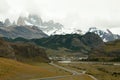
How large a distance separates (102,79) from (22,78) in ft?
180

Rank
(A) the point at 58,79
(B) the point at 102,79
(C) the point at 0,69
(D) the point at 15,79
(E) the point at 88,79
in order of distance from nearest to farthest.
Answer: (D) the point at 15,79 → (A) the point at 58,79 → (C) the point at 0,69 → (E) the point at 88,79 → (B) the point at 102,79

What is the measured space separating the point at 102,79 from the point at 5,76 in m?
61.1

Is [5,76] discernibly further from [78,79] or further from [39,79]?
[78,79]

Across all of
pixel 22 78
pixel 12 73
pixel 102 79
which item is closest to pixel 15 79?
pixel 22 78

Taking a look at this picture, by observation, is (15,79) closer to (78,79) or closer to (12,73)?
(12,73)

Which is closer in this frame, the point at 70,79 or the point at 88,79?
the point at 70,79

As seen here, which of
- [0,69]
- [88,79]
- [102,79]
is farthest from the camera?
[102,79]

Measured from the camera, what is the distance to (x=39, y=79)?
127 meters

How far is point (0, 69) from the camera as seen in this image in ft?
458

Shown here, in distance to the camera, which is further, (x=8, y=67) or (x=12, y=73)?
(x=8, y=67)

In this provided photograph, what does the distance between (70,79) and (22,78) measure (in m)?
22.7

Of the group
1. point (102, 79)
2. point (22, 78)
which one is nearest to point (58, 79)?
point (22, 78)

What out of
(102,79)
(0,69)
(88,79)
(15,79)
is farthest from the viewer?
(102,79)

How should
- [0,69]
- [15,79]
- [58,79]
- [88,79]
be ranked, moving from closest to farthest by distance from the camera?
[15,79] → [58,79] → [0,69] → [88,79]
